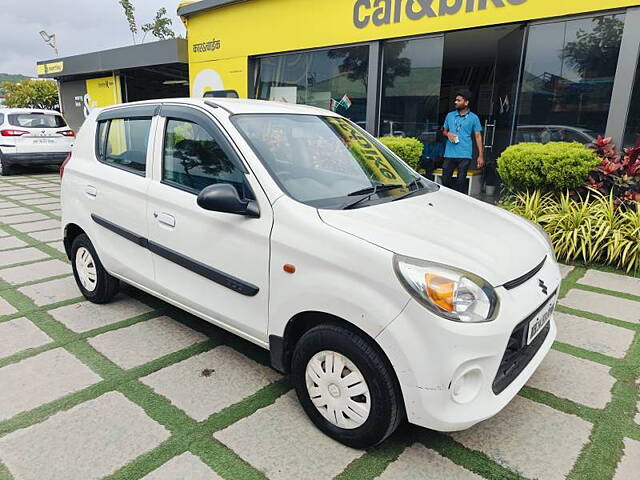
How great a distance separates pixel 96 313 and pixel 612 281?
481cm

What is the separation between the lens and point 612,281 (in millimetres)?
4656

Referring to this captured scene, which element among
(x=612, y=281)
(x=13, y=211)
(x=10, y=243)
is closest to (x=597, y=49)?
(x=612, y=281)

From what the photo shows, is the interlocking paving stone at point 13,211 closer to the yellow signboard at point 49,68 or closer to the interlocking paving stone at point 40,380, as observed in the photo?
the interlocking paving stone at point 40,380

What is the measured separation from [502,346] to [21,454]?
7.44 feet

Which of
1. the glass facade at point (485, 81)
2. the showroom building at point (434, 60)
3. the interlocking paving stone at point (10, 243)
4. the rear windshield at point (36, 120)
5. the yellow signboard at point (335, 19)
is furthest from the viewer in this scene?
the rear windshield at point (36, 120)

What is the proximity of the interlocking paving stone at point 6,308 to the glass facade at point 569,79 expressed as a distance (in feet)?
23.3

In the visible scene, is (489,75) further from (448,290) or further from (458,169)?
(448,290)

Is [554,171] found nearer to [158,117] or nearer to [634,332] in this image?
[634,332]

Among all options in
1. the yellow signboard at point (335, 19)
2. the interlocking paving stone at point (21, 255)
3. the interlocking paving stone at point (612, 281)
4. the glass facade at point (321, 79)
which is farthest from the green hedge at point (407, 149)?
the interlocking paving stone at point (21, 255)

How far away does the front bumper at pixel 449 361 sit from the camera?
1891mm

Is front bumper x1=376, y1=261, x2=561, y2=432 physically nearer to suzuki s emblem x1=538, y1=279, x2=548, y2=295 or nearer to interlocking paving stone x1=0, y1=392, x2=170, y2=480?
suzuki s emblem x1=538, y1=279, x2=548, y2=295

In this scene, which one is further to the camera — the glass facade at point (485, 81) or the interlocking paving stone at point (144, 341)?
the glass facade at point (485, 81)

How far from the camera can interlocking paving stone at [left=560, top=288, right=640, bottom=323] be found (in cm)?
385

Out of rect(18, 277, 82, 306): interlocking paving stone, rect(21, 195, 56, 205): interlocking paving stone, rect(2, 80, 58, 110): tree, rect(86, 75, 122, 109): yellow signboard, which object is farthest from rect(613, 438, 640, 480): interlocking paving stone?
rect(2, 80, 58, 110): tree
